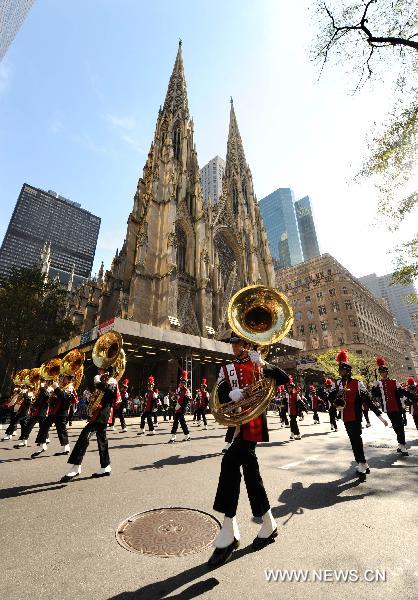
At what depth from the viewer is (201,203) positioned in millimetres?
41094

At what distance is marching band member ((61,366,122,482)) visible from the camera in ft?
17.9

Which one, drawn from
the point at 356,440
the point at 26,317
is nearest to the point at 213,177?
the point at 26,317

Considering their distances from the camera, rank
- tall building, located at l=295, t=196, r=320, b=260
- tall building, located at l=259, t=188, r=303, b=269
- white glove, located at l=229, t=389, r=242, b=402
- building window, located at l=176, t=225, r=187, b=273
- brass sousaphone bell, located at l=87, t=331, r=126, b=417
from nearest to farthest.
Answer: white glove, located at l=229, t=389, r=242, b=402 → brass sousaphone bell, located at l=87, t=331, r=126, b=417 → building window, located at l=176, t=225, r=187, b=273 → tall building, located at l=259, t=188, r=303, b=269 → tall building, located at l=295, t=196, r=320, b=260

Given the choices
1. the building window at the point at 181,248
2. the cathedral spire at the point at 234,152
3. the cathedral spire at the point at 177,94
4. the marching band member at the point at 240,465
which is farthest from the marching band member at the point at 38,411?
the cathedral spire at the point at 234,152

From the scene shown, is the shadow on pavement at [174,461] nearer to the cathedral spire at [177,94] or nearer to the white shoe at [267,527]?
the white shoe at [267,527]

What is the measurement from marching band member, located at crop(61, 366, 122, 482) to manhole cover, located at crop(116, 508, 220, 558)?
2.36 meters

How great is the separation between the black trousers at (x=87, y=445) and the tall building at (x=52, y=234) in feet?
429

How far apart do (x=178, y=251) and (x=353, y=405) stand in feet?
113

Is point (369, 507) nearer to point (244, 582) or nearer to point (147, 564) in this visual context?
point (244, 582)

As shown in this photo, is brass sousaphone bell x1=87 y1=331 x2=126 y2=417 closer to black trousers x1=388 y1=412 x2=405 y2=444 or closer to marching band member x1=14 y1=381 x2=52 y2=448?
marching band member x1=14 y1=381 x2=52 y2=448

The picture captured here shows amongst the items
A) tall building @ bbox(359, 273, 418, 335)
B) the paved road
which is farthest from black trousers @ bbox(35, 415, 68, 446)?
tall building @ bbox(359, 273, 418, 335)

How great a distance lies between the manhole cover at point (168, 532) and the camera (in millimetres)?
2850

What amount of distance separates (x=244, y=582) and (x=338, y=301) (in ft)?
211

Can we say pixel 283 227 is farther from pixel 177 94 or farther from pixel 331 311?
pixel 177 94
